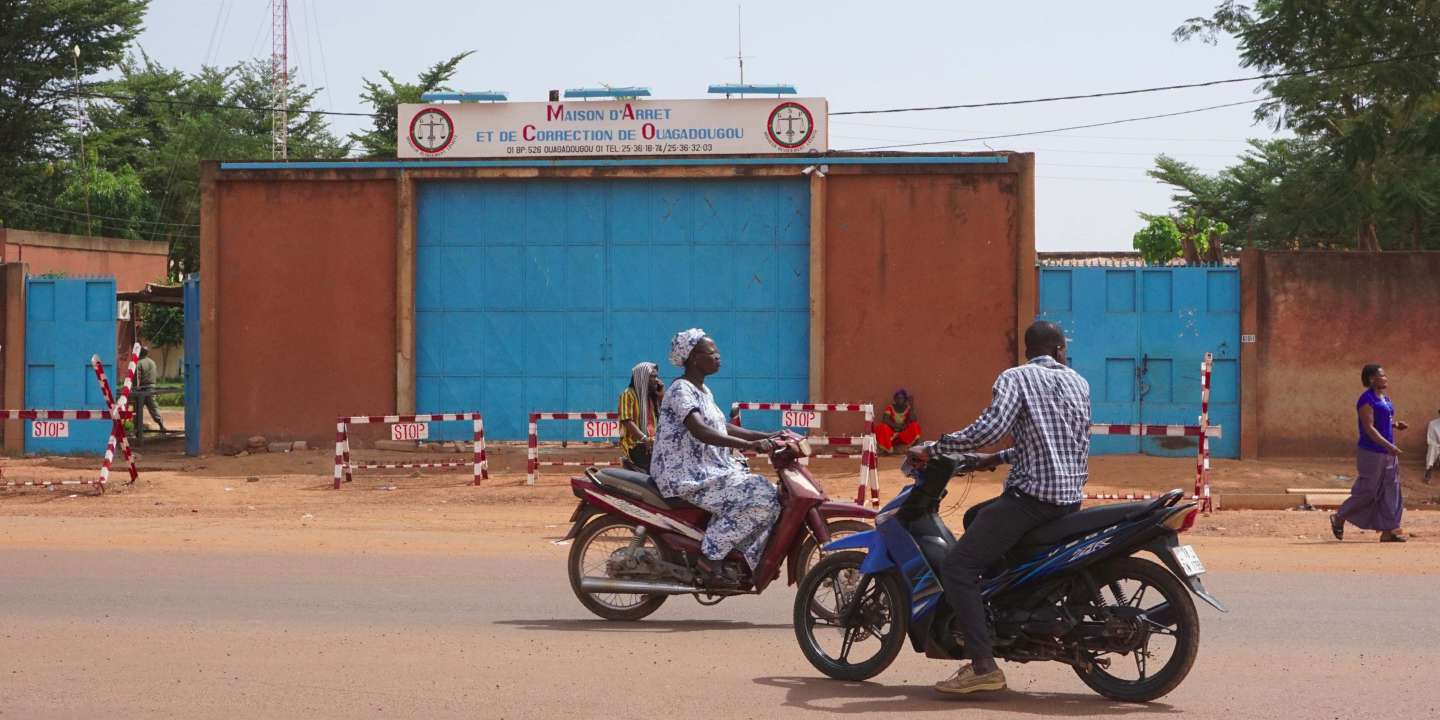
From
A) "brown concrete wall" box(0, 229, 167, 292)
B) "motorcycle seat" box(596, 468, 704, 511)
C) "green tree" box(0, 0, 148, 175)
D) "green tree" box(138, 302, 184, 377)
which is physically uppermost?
"green tree" box(0, 0, 148, 175)

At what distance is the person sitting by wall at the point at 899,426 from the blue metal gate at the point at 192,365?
30.3ft

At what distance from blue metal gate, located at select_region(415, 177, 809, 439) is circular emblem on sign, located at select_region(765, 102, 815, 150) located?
0.54 meters

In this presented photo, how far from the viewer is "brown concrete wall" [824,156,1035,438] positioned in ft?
69.1

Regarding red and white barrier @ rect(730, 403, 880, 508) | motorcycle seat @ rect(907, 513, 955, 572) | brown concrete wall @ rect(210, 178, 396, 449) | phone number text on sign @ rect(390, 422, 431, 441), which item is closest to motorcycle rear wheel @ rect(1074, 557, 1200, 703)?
motorcycle seat @ rect(907, 513, 955, 572)

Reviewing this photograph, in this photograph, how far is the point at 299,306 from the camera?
2192 cm

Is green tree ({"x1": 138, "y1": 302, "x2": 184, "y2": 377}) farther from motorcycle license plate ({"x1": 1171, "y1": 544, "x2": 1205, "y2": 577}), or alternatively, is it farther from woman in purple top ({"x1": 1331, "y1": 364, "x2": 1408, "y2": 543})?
motorcycle license plate ({"x1": 1171, "y1": 544, "x2": 1205, "y2": 577})

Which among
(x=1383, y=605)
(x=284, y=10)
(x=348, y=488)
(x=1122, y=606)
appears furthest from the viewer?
(x=284, y=10)

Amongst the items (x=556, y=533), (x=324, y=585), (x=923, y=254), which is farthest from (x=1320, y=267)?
(x=324, y=585)

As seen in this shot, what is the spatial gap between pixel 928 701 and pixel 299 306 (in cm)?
1639

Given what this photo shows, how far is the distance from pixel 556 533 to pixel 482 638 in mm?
5871

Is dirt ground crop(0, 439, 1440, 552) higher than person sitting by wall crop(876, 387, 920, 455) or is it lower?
lower

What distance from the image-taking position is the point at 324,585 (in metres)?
10.7

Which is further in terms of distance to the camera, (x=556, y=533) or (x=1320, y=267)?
(x=1320, y=267)

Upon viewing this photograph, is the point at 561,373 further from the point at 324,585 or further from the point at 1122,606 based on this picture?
the point at 1122,606
